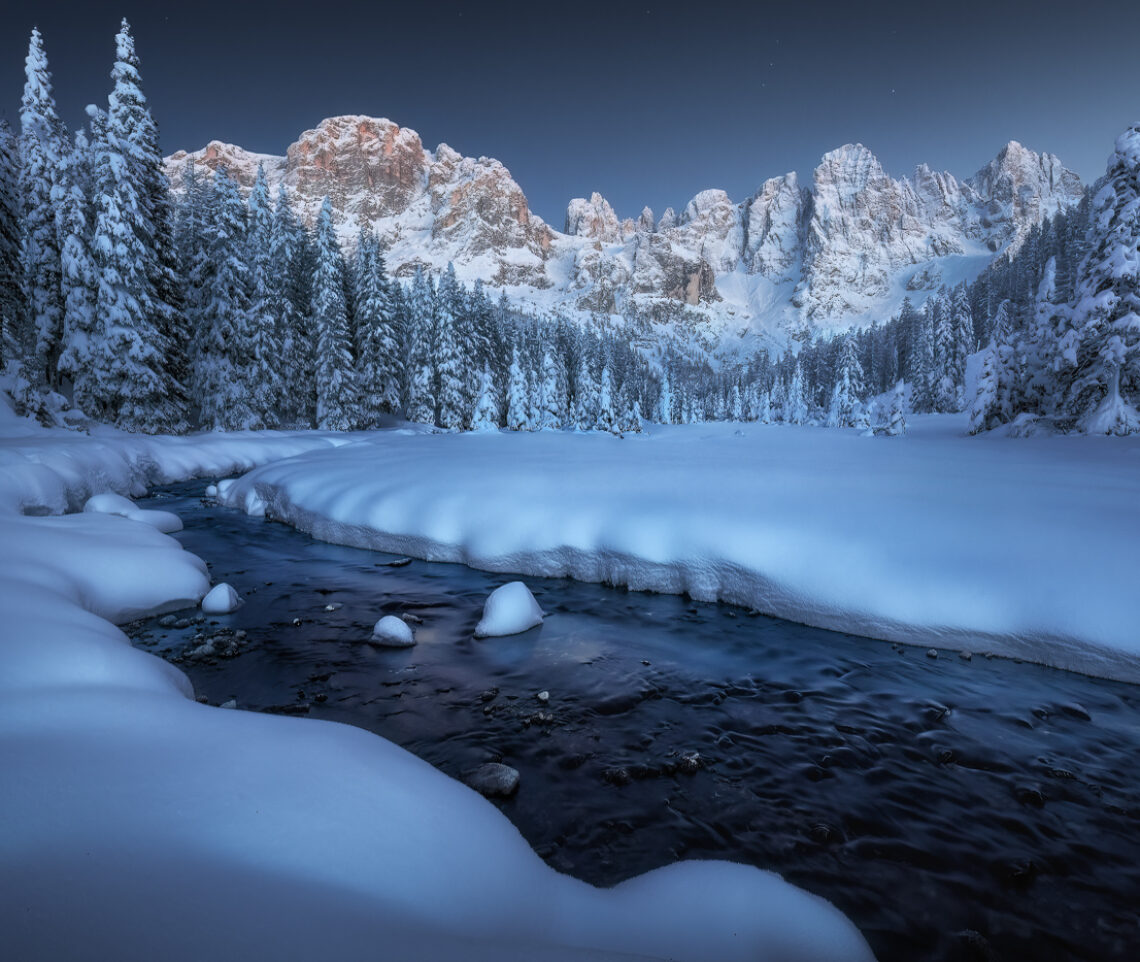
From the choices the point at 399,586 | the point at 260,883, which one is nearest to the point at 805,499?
the point at 399,586

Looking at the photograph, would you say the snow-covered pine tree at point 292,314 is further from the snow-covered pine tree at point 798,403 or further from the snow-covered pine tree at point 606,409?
the snow-covered pine tree at point 798,403

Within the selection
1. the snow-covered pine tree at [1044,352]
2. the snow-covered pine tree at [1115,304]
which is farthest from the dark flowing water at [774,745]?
the snow-covered pine tree at [1044,352]

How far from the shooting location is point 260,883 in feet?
6.03

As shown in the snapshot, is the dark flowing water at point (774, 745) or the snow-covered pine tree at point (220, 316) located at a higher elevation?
the snow-covered pine tree at point (220, 316)

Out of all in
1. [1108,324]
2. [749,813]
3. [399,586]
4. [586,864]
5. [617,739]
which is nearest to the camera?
[586,864]

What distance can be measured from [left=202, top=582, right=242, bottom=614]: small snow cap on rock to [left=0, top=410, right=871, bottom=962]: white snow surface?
345cm

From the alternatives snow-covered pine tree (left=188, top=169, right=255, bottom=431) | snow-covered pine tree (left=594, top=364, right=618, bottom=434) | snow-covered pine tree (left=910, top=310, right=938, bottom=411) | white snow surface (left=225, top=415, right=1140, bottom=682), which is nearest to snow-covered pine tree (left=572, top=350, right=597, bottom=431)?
snow-covered pine tree (left=594, top=364, right=618, bottom=434)

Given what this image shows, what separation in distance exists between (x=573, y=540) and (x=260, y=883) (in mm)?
7001

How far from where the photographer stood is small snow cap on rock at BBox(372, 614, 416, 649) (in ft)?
21.0

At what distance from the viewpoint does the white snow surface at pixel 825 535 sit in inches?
231

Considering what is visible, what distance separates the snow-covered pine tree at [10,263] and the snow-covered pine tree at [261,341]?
8905 millimetres

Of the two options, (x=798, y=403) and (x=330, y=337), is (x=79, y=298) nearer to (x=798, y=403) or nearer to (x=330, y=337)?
(x=330, y=337)

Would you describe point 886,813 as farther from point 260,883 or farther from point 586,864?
point 260,883

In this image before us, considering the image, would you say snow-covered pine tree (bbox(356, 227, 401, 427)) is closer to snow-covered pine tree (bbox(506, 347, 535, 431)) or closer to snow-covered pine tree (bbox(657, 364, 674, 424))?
snow-covered pine tree (bbox(506, 347, 535, 431))
